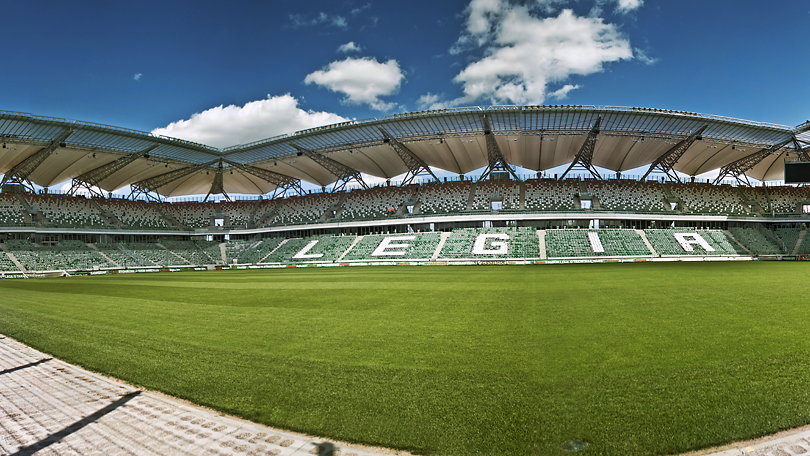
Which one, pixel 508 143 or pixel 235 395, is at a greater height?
pixel 508 143

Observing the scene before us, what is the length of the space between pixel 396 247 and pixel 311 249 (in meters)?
12.5

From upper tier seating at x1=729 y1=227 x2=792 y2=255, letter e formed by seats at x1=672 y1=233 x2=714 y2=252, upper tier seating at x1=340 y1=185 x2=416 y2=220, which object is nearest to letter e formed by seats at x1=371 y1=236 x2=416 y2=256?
upper tier seating at x1=340 y1=185 x2=416 y2=220

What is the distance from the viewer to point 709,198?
2253 inches

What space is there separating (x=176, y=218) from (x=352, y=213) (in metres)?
31.8

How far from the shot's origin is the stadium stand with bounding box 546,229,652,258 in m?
45.4

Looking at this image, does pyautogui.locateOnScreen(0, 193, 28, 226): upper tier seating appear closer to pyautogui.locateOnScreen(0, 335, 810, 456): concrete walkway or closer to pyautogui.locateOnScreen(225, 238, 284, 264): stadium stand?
pyautogui.locateOnScreen(225, 238, 284, 264): stadium stand

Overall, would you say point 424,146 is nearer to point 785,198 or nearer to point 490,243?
point 490,243

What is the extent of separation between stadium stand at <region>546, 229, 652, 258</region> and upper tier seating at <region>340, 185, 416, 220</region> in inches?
843

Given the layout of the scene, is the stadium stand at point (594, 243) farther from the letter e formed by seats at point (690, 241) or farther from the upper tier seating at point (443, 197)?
the upper tier seating at point (443, 197)

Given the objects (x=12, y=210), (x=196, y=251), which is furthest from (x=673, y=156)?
(x=12, y=210)

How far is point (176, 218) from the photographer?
72062mm

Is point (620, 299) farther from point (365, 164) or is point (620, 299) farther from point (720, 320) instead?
point (365, 164)

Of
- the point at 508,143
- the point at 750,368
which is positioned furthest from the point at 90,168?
the point at 750,368

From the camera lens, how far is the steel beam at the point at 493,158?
4941 centimetres
